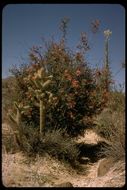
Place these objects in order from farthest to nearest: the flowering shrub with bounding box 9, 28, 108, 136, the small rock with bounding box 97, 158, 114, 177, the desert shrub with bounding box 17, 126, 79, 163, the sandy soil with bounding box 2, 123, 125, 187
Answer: the flowering shrub with bounding box 9, 28, 108, 136
the desert shrub with bounding box 17, 126, 79, 163
the small rock with bounding box 97, 158, 114, 177
the sandy soil with bounding box 2, 123, 125, 187

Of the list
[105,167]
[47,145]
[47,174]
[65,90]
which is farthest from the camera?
[65,90]

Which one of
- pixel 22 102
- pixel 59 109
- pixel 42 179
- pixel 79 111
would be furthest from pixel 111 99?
pixel 42 179

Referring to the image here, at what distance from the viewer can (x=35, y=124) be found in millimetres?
8953

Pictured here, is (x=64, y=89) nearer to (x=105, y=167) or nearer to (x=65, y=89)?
(x=65, y=89)

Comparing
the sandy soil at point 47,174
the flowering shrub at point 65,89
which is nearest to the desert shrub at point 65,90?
the flowering shrub at point 65,89

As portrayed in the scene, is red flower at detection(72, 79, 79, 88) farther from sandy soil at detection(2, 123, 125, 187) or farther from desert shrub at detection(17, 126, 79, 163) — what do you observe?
sandy soil at detection(2, 123, 125, 187)

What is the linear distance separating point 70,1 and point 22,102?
4502 millimetres

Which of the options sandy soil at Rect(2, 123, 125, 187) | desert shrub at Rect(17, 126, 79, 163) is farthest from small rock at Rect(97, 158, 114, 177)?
desert shrub at Rect(17, 126, 79, 163)

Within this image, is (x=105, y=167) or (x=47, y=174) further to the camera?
(x=105, y=167)

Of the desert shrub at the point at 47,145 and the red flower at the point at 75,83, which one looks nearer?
the desert shrub at the point at 47,145

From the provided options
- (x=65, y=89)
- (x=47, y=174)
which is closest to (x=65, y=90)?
(x=65, y=89)

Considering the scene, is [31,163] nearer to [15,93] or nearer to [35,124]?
[35,124]

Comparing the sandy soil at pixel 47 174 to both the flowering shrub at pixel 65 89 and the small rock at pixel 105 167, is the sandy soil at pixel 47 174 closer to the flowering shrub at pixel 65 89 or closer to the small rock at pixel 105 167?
the small rock at pixel 105 167

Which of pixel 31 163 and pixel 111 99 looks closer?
pixel 31 163
